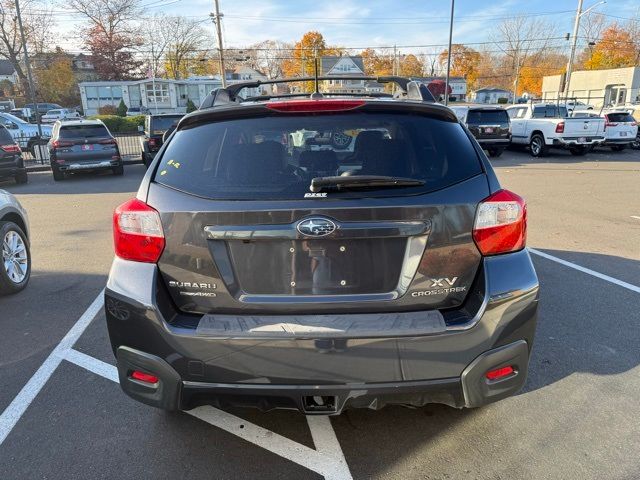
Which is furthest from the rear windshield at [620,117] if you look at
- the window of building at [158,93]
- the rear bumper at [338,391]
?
the window of building at [158,93]

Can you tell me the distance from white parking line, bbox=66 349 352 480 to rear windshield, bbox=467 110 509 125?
57.8ft

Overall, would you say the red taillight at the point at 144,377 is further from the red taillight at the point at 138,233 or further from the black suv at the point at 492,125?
the black suv at the point at 492,125

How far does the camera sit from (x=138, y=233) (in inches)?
91.8

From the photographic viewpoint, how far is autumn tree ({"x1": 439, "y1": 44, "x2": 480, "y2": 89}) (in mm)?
84500

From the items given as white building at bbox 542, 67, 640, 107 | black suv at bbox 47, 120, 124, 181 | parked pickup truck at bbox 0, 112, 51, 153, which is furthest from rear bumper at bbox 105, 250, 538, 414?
white building at bbox 542, 67, 640, 107

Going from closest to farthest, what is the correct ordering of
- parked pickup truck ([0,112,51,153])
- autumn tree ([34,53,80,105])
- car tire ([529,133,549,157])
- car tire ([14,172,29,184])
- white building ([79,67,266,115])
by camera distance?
car tire ([14,172,29,184]) < car tire ([529,133,549,157]) < parked pickup truck ([0,112,51,153]) < white building ([79,67,266,115]) < autumn tree ([34,53,80,105])

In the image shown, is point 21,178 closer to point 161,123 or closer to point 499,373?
point 161,123

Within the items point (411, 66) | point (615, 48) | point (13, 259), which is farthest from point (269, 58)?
point (13, 259)

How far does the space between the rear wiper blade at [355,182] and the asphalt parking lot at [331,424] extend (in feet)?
4.63

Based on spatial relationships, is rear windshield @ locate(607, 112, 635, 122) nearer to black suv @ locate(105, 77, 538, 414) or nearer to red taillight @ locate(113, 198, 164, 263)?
black suv @ locate(105, 77, 538, 414)

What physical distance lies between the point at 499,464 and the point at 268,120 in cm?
211

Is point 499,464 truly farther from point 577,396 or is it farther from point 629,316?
point 629,316

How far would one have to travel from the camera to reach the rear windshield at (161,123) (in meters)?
16.6

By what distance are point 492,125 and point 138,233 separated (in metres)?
18.1
